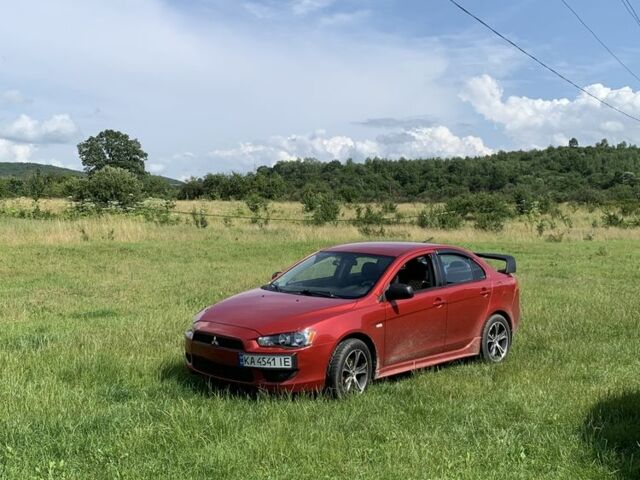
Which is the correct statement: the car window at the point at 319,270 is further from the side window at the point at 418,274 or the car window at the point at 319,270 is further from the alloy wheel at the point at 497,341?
the alloy wheel at the point at 497,341

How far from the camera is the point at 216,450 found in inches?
180

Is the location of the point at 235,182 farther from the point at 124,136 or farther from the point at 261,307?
the point at 261,307

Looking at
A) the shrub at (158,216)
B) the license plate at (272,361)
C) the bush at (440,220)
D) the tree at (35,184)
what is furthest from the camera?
the tree at (35,184)

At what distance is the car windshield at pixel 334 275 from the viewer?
6.92 m

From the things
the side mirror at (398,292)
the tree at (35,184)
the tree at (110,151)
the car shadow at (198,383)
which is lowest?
the car shadow at (198,383)

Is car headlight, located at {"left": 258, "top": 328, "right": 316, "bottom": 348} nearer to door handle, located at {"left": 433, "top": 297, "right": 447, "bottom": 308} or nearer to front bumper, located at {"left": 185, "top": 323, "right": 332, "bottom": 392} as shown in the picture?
front bumper, located at {"left": 185, "top": 323, "right": 332, "bottom": 392}

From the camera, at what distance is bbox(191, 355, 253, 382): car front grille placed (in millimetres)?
5961

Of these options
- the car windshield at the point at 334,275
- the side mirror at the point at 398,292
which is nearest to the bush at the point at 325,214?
the car windshield at the point at 334,275

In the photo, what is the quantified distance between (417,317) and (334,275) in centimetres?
107

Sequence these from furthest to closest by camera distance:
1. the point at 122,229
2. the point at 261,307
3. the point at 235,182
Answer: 1. the point at 235,182
2. the point at 122,229
3. the point at 261,307

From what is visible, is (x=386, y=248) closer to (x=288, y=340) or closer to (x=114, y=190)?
(x=288, y=340)

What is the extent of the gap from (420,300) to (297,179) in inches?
3347

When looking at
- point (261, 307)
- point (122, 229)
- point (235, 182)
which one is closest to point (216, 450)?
point (261, 307)

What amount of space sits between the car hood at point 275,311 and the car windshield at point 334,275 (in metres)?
0.29
